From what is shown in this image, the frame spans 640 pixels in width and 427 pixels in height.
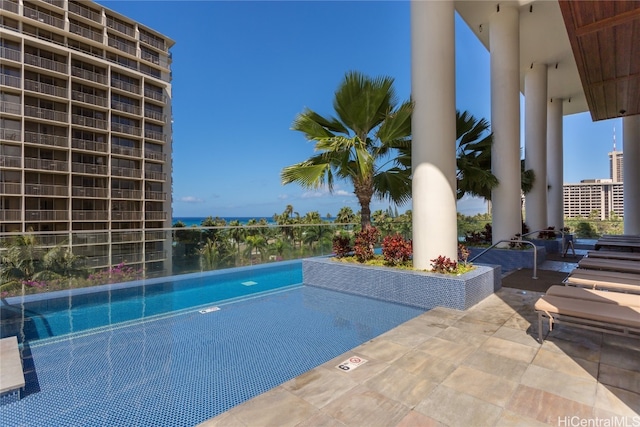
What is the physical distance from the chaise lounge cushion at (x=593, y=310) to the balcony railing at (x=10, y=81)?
37.3 metres

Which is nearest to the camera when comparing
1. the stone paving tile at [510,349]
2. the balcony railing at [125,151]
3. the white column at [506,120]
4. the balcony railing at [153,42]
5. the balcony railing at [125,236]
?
the stone paving tile at [510,349]

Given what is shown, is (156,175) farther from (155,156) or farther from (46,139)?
(46,139)

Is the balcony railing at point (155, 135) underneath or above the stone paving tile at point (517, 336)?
above

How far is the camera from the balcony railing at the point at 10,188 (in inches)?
1016

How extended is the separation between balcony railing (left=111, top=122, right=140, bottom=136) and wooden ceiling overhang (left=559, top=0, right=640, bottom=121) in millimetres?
36232

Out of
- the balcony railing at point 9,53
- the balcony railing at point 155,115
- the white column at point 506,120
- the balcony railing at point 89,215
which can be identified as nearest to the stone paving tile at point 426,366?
the white column at point 506,120

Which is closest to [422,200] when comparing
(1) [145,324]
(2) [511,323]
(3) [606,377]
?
(2) [511,323]

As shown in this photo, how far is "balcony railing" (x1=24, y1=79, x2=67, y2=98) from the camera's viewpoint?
26.7 metres

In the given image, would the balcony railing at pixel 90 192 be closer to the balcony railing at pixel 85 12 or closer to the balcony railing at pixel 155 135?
the balcony railing at pixel 155 135

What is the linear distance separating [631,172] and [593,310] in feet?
46.8

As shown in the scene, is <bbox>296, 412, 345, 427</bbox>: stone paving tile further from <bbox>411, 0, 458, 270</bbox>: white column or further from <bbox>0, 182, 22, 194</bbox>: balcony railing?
<bbox>0, 182, 22, 194</bbox>: balcony railing

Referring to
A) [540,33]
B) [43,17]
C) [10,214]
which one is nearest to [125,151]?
[10,214]

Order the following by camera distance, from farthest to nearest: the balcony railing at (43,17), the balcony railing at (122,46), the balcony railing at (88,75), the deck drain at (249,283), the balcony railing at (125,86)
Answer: the balcony railing at (122,46), the balcony railing at (125,86), the balcony railing at (88,75), the balcony railing at (43,17), the deck drain at (249,283)

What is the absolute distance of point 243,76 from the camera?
98.8 ft
